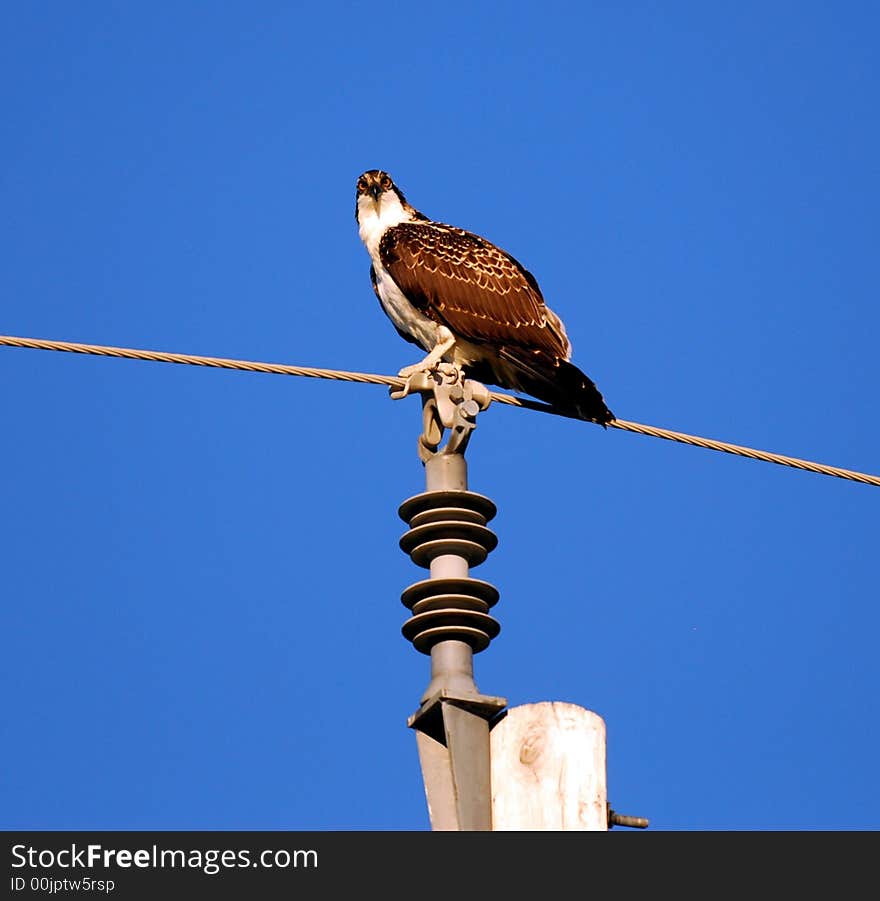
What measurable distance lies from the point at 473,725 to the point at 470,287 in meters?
5.98

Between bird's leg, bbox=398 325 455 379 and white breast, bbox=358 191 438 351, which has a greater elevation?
white breast, bbox=358 191 438 351

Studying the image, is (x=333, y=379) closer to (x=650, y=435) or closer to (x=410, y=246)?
(x=650, y=435)

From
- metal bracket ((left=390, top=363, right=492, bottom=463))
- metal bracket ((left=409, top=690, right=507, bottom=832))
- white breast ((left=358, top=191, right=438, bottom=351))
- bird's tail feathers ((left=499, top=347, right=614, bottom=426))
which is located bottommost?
metal bracket ((left=409, top=690, right=507, bottom=832))

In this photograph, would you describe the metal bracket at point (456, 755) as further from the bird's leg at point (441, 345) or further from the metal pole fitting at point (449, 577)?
the bird's leg at point (441, 345)

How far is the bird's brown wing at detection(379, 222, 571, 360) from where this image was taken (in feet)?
38.9

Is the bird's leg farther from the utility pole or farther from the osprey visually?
the utility pole

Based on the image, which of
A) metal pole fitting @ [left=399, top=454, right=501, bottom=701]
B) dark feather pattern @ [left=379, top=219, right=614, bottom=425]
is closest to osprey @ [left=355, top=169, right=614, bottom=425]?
dark feather pattern @ [left=379, top=219, right=614, bottom=425]

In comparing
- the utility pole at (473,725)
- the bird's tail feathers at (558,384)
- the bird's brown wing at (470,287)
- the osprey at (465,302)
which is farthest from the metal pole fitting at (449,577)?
the bird's brown wing at (470,287)

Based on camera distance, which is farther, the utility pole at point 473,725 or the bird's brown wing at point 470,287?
the bird's brown wing at point 470,287

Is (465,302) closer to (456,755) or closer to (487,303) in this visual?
(487,303)

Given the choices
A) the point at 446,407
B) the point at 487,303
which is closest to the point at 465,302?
the point at 487,303

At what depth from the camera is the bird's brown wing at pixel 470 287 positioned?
11852 mm
